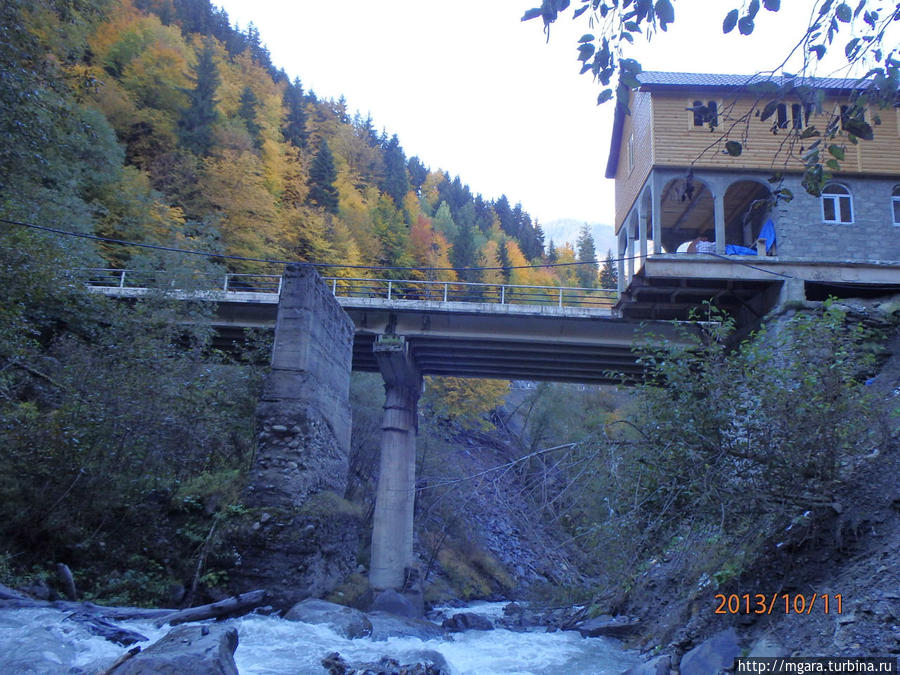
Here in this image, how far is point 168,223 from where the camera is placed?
27.0m

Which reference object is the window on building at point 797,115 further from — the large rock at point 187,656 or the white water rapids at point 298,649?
the white water rapids at point 298,649

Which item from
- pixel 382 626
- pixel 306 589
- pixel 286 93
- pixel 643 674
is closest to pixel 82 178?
pixel 306 589

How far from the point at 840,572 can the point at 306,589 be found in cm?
926

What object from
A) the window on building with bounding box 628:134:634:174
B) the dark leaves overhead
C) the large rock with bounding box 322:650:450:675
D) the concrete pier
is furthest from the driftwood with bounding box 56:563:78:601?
the window on building with bounding box 628:134:634:174

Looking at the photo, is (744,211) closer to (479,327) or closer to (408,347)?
(479,327)

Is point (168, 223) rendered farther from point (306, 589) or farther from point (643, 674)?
point (643, 674)

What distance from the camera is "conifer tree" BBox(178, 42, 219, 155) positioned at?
3769cm

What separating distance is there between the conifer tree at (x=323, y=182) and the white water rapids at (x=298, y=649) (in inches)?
1387

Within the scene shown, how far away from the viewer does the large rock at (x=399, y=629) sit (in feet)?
35.8

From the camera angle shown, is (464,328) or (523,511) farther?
(464,328)

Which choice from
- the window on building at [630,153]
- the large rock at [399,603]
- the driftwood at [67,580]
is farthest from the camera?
the window on building at [630,153]

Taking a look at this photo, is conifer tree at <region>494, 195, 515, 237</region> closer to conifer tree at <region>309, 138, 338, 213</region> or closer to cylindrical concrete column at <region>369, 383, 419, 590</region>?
conifer tree at <region>309, 138, 338, 213</region>

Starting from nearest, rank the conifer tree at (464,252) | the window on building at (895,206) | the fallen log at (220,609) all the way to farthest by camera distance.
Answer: the fallen log at (220,609), the window on building at (895,206), the conifer tree at (464,252)
